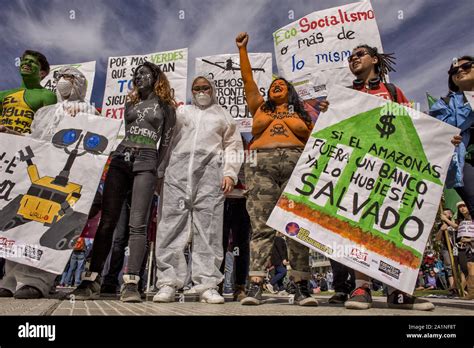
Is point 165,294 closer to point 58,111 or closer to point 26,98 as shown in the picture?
point 58,111

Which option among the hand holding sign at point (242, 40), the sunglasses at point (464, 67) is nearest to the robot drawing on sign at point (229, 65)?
the hand holding sign at point (242, 40)

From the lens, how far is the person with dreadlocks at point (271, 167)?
10.3 feet

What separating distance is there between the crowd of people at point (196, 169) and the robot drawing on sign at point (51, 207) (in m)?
0.25

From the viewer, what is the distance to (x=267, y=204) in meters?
3.24

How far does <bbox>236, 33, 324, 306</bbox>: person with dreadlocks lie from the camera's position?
3.14 meters

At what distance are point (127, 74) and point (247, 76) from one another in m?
4.61

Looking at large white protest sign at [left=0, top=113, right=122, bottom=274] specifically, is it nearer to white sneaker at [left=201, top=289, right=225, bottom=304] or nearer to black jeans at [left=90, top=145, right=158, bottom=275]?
black jeans at [left=90, top=145, right=158, bottom=275]

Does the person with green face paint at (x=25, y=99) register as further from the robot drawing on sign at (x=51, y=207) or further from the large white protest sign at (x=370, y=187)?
the large white protest sign at (x=370, y=187)

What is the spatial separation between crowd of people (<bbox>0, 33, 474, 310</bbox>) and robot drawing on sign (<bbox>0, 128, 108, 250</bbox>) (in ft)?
0.81

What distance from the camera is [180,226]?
338 centimetres

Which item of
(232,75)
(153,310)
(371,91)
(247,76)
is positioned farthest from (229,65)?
(153,310)
